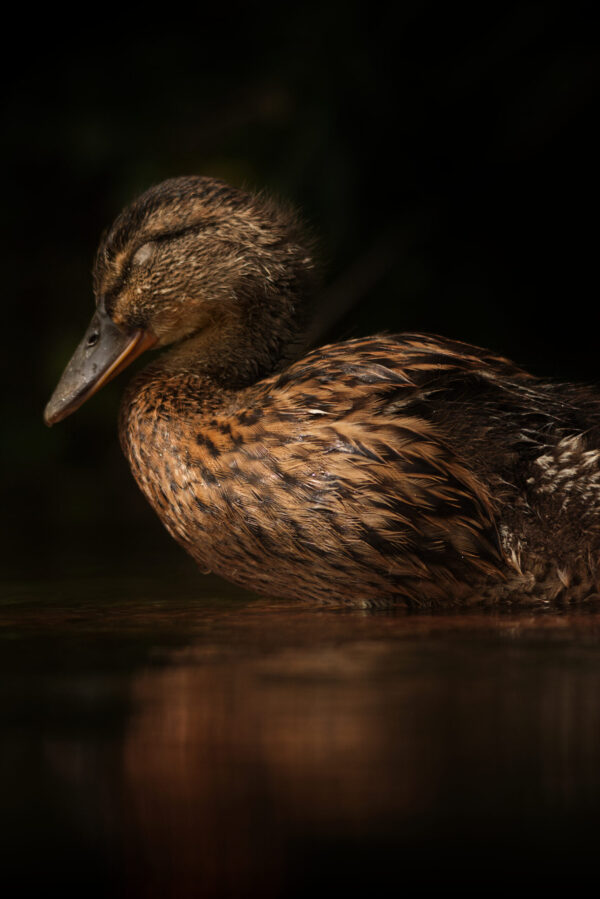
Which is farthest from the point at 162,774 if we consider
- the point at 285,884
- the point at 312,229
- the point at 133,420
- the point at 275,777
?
Answer: the point at 312,229

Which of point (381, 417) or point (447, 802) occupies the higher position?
point (381, 417)

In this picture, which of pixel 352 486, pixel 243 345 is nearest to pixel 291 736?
pixel 352 486

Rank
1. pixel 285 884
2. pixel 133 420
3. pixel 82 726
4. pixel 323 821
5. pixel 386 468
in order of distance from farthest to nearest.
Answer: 1. pixel 133 420
2. pixel 386 468
3. pixel 82 726
4. pixel 323 821
5. pixel 285 884

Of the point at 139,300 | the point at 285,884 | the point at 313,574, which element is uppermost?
the point at 139,300

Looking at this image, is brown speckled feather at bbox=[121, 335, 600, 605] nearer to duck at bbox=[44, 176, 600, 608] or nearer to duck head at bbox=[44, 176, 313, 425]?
duck at bbox=[44, 176, 600, 608]

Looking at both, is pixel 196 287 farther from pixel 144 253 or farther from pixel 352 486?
pixel 352 486

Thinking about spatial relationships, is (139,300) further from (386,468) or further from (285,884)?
(285,884)
